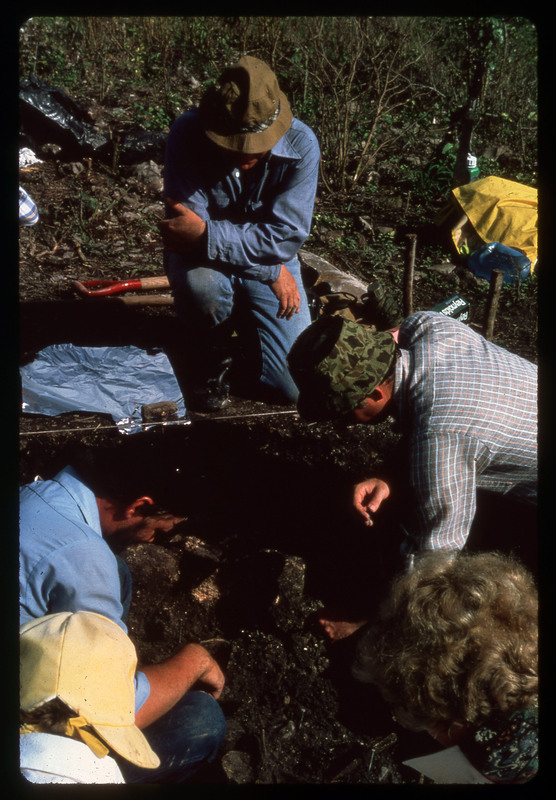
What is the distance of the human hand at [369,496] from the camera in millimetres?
2849

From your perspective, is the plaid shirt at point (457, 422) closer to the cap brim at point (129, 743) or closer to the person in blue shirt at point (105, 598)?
the person in blue shirt at point (105, 598)

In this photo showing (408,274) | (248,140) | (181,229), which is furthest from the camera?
(408,274)

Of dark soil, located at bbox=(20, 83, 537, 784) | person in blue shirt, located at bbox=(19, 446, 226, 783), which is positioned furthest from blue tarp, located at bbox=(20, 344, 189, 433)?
person in blue shirt, located at bbox=(19, 446, 226, 783)

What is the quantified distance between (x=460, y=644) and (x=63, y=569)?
127cm

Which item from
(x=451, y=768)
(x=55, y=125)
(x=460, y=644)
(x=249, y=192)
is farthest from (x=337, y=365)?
(x=55, y=125)

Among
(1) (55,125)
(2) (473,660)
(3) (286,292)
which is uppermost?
(1) (55,125)

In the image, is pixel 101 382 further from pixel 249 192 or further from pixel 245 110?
pixel 245 110

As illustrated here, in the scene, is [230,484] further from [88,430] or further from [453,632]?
[453,632]

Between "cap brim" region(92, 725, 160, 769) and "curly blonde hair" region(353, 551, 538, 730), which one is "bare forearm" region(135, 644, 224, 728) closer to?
"cap brim" region(92, 725, 160, 769)

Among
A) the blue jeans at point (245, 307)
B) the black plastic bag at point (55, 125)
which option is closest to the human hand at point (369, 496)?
the blue jeans at point (245, 307)

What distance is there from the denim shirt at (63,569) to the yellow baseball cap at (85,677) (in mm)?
204

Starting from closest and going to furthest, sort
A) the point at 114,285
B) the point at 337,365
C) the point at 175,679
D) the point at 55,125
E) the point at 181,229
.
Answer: the point at 175,679 → the point at 337,365 → the point at 181,229 → the point at 114,285 → the point at 55,125

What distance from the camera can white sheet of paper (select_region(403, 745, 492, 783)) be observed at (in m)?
1.92

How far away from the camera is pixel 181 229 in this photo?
3.40 m
